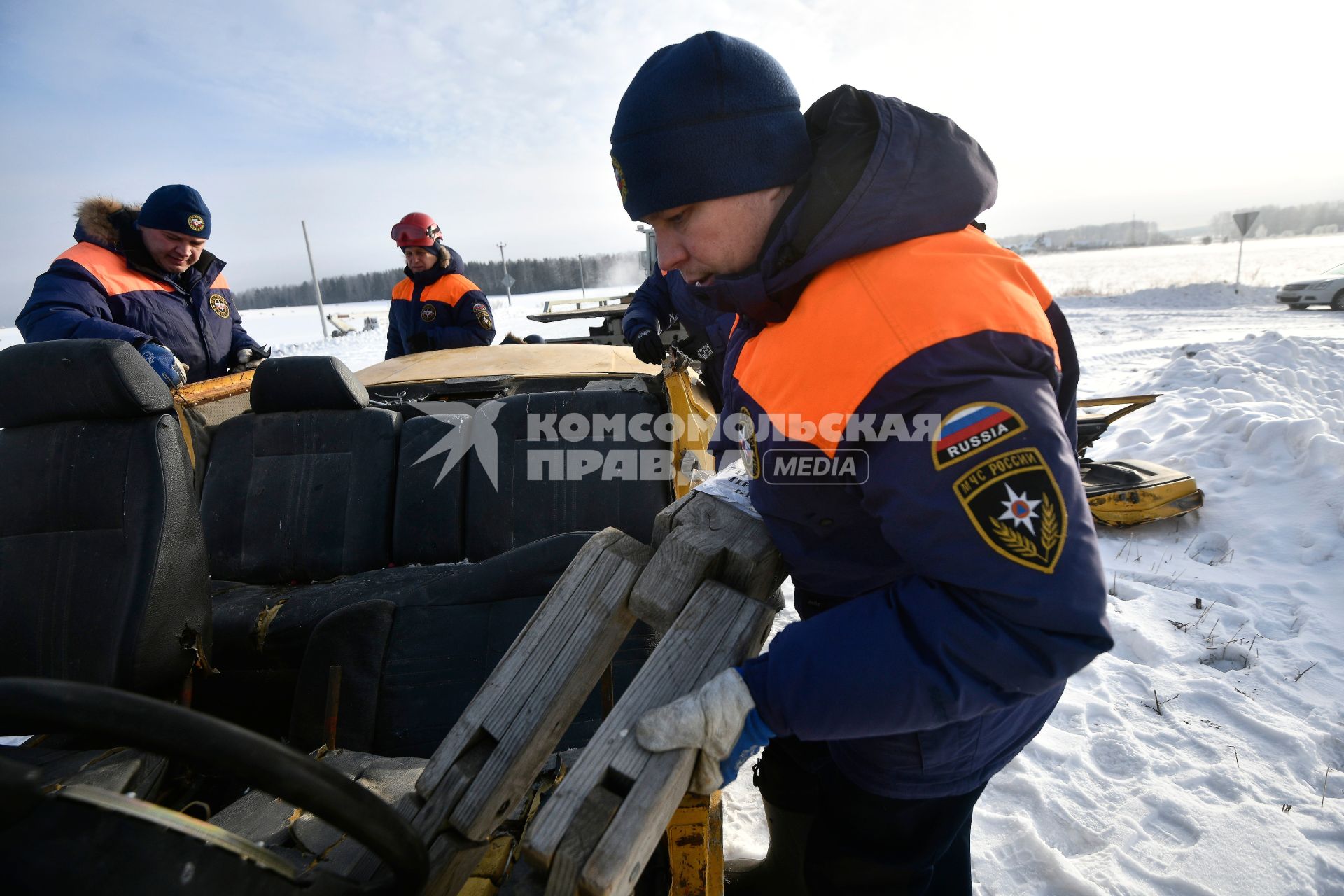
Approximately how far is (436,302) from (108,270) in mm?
2046

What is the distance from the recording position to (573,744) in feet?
6.90

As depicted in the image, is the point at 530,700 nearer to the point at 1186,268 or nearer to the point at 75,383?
the point at 75,383

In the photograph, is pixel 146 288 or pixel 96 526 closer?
pixel 96 526

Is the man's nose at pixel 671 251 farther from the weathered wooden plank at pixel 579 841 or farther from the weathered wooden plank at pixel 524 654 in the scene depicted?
the weathered wooden plank at pixel 579 841

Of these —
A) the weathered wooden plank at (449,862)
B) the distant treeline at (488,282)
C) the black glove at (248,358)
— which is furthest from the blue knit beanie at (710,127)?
the distant treeline at (488,282)

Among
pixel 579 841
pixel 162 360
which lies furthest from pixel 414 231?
pixel 579 841

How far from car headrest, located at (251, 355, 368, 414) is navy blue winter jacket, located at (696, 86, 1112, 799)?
2.87 m

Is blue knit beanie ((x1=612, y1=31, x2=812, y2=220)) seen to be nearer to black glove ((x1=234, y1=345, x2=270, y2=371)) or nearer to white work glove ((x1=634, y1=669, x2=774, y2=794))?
white work glove ((x1=634, y1=669, x2=774, y2=794))

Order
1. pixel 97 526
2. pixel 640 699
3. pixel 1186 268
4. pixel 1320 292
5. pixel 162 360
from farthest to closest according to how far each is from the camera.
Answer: pixel 1186 268, pixel 1320 292, pixel 162 360, pixel 97 526, pixel 640 699

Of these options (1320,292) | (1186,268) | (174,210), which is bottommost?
(1320,292)

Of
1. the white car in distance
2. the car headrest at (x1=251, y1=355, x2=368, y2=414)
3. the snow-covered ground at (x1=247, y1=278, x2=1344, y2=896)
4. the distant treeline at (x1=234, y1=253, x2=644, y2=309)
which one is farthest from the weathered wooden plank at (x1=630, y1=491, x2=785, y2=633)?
the distant treeline at (x1=234, y1=253, x2=644, y2=309)

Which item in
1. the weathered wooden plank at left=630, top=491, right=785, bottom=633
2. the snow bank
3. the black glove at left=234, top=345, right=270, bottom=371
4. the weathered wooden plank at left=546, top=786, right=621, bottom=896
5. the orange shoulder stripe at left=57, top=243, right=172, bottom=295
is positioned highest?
the orange shoulder stripe at left=57, top=243, right=172, bottom=295

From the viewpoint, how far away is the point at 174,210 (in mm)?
3641

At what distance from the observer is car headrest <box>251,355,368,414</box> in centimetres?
340
